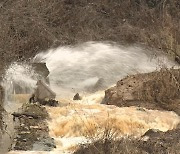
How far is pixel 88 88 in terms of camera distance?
1388 centimetres

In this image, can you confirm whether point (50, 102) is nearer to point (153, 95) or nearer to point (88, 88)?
point (88, 88)

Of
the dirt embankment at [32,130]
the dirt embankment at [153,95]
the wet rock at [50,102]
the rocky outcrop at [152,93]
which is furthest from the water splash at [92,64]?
the dirt embankment at [32,130]

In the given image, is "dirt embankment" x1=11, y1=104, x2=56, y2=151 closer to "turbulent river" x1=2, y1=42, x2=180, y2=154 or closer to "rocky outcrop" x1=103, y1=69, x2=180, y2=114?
"turbulent river" x1=2, y1=42, x2=180, y2=154

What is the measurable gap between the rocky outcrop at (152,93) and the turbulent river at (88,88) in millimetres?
395

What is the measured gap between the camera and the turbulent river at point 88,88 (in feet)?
33.1

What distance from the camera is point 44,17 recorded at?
17.5 meters

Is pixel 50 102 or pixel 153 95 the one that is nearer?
pixel 50 102

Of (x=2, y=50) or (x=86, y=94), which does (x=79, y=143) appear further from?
(x=86, y=94)

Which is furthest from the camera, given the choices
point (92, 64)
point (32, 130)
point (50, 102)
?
point (92, 64)

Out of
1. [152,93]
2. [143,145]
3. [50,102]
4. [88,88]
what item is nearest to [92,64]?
[88,88]

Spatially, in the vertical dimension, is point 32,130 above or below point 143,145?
above

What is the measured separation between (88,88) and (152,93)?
2.47m

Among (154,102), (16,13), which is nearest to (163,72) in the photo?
(154,102)

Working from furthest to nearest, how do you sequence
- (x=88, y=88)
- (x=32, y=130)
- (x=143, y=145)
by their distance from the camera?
(x=88, y=88)
(x=32, y=130)
(x=143, y=145)
